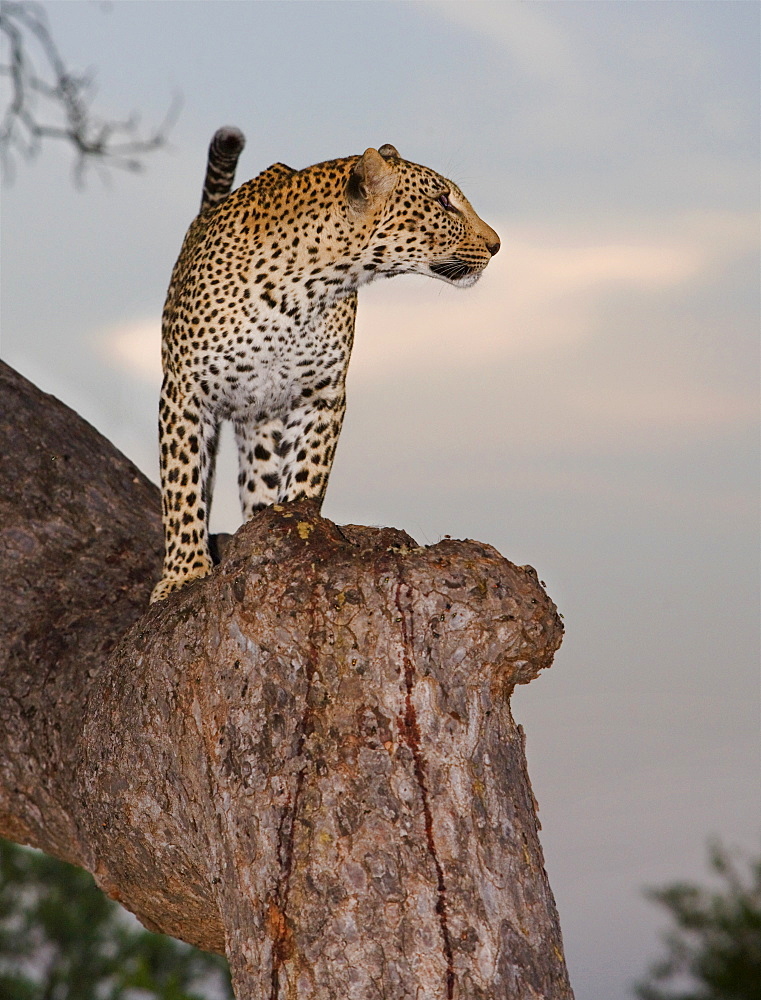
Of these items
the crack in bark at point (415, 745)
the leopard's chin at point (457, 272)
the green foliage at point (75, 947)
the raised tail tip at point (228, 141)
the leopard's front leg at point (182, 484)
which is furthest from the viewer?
the green foliage at point (75, 947)

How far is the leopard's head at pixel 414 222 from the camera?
523 centimetres

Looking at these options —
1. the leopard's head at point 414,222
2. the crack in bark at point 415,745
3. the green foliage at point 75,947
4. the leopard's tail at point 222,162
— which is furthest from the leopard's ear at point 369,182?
the green foliage at point 75,947

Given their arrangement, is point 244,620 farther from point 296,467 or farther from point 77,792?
point 296,467

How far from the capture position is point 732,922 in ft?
30.7

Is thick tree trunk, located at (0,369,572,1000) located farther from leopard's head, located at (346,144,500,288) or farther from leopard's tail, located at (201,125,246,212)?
leopard's tail, located at (201,125,246,212)

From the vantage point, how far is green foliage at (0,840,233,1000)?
11992 mm

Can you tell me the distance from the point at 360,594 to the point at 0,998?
10154mm

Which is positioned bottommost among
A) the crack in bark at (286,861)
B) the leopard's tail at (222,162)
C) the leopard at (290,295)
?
the crack in bark at (286,861)

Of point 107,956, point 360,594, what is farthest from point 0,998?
point 360,594

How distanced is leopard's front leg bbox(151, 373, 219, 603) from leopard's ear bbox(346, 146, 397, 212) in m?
1.13

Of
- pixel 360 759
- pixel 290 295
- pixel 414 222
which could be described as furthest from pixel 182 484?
pixel 360 759

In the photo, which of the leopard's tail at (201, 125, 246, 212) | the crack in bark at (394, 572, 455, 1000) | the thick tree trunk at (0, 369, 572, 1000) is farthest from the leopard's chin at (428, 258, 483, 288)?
the crack in bark at (394, 572, 455, 1000)

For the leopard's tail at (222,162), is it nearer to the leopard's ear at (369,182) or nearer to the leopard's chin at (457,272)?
the leopard's ear at (369,182)

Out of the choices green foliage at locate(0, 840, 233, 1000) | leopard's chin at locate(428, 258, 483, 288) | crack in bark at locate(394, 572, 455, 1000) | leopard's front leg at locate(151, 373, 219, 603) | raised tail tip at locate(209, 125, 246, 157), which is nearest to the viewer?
crack in bark at locate(394, 572, 455, 1000)
